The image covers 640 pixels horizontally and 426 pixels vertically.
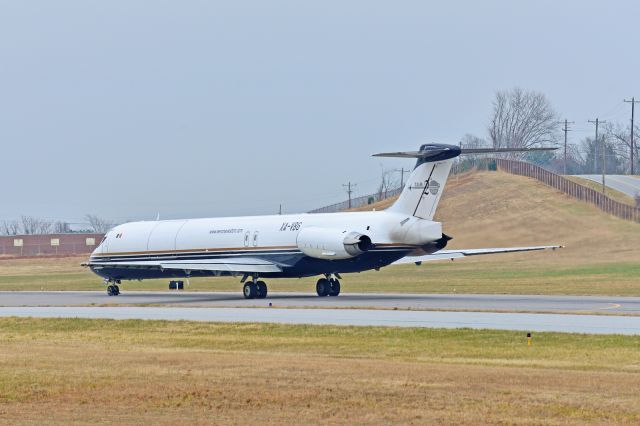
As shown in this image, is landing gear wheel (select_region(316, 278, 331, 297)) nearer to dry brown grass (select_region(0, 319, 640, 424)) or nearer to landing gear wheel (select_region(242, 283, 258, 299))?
landing gear wheel (select_region(242, 283, 258, 299))

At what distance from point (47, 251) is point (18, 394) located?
12244 centimetres

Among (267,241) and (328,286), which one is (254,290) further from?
(328,286)

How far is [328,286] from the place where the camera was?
52.0 m

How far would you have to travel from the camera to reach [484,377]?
2120cm

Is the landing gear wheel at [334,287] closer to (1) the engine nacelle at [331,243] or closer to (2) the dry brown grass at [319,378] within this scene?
(1) the engine nacelle at [331,243]

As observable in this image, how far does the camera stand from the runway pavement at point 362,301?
40.0 meters

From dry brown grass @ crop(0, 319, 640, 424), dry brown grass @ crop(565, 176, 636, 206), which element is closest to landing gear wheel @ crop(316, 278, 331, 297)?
dry brown grass @ crop(0, 319, 640, 424)

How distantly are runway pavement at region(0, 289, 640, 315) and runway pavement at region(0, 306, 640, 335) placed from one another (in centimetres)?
273

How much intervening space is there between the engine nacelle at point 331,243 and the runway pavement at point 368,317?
A: 743 centimetres

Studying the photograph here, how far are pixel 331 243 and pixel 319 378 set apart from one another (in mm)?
27277

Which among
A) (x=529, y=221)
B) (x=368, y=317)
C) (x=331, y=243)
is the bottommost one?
(x=529, y=221)

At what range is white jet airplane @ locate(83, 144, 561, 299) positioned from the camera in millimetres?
46750

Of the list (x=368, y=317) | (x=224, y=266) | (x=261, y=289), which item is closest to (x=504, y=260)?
(x=261, y=289)

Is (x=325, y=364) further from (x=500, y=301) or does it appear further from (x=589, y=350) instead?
(x=500, y=301)
